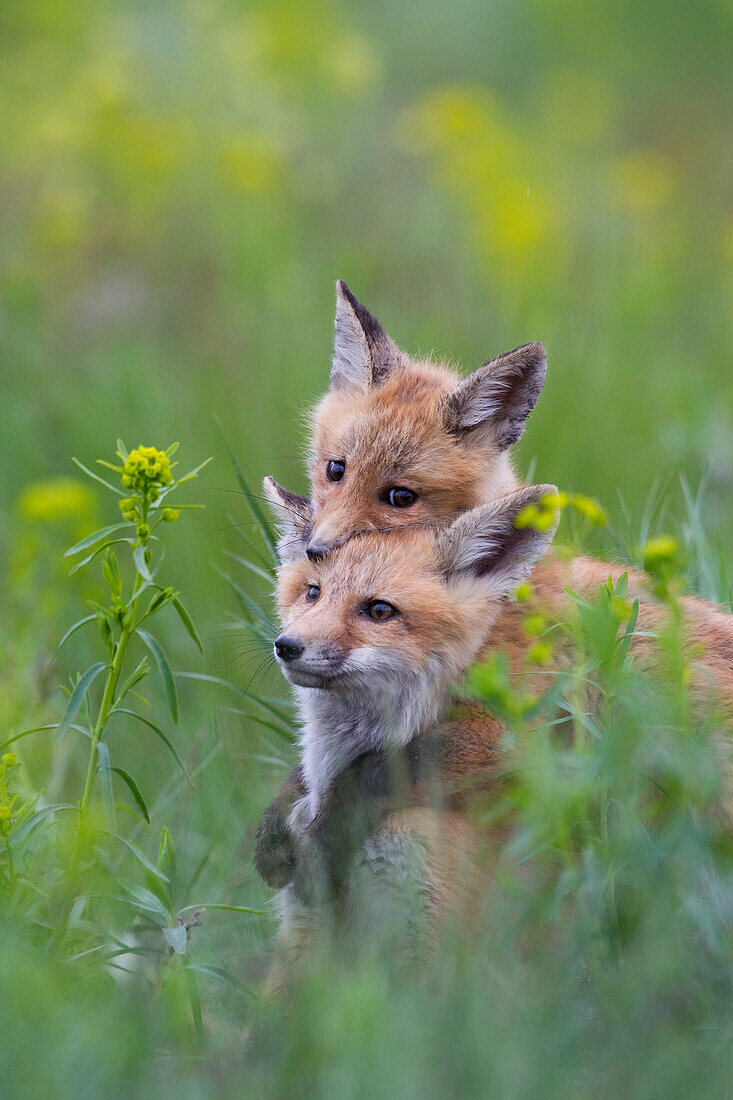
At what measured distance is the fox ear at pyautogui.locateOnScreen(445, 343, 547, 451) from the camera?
12.9 ft

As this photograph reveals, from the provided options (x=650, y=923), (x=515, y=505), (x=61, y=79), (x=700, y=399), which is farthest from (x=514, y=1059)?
(x=61, y=79)

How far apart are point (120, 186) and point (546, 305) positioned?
13.7 ft

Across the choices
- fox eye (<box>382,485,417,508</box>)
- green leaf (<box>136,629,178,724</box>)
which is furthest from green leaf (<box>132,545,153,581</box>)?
fox eye (<box>382,485,417,508</box>)

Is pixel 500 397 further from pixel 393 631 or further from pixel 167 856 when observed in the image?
pixel 167 856

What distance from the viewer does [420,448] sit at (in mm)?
3996

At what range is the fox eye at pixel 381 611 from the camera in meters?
3.42

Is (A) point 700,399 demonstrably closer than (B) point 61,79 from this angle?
Yes

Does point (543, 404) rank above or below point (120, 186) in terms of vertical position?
below

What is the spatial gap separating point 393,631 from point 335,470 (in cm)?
89

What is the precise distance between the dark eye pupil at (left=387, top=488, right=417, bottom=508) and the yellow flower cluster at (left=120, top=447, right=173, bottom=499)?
98 centimetres

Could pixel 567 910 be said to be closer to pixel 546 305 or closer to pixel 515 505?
pixel 515 505

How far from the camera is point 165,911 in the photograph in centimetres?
302

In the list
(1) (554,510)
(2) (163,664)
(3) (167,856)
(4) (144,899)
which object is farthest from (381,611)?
Answer: (4) (144,899)

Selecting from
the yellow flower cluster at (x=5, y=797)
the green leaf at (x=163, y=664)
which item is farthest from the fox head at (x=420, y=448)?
the yellow flower cluster at (x=5, y=797)
